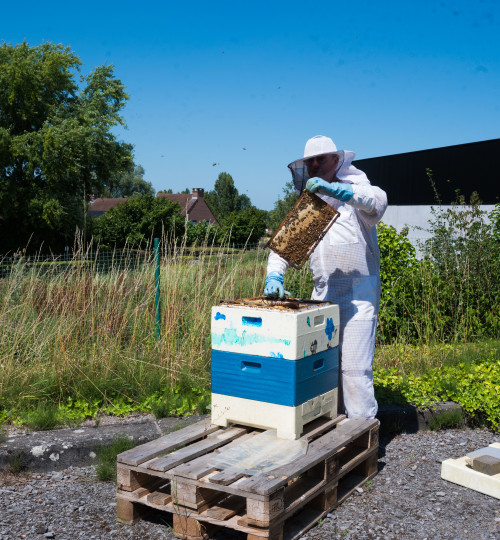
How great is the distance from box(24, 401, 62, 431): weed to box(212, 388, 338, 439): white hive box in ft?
4.74

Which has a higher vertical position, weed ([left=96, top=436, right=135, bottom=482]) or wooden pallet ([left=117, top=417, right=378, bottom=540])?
wooden pallet ([left=117, top=417, right=378, bottom=540])

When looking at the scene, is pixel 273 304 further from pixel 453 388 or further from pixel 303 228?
pixel 453 388

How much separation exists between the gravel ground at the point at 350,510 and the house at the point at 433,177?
44.7 ft

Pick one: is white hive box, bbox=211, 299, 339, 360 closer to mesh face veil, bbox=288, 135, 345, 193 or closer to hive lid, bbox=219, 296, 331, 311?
hive lid, bbox=219, 296, 331, 311

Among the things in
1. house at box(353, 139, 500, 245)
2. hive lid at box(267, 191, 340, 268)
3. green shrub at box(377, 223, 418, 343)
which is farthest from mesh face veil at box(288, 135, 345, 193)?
house at box(353, 139, 500, 245)

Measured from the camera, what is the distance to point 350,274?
3738 mm

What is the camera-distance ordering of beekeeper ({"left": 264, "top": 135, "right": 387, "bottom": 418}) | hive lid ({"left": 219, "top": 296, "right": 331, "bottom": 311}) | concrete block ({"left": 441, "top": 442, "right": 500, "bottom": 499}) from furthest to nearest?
beekeeper ({"left": 264, "top": 135, "right": 387, "bottom": 418}) < concrete block ({"left": 441, "top": 442, "right": 500, "bottom": 499}) < hive lid ({"left": 219, "top": 296, "right": 331, "bottom": 311})

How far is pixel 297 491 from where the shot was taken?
3.01 meters

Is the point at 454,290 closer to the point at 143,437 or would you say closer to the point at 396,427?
the point at 396,427

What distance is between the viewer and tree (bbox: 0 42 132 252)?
25.5 meters

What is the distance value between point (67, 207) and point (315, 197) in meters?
25.5

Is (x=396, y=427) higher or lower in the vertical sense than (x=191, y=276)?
lower

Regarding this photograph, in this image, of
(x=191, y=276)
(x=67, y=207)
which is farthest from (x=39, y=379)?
(x=67, y=207)

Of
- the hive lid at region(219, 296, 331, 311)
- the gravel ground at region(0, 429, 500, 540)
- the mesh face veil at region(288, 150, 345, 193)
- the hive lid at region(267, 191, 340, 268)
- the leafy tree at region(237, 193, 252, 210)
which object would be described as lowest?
the gravel ground at region(0, 429, 500, 540)
